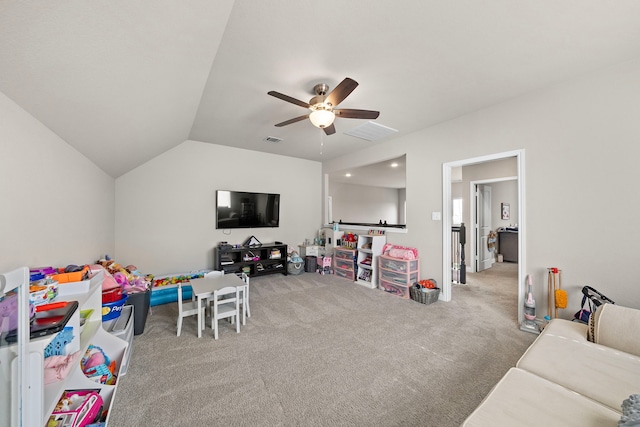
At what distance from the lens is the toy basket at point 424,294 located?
3438 mm

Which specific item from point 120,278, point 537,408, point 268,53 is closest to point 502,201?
point 537,408

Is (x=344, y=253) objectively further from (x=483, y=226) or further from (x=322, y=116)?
(x=483, y=226)

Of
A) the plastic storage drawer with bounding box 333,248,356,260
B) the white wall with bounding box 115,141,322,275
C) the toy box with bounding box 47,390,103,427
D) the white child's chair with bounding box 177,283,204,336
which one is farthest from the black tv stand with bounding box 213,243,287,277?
the toy box with bounding box 47,390,103,427

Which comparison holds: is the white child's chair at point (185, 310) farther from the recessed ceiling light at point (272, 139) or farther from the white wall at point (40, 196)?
the recessed ceiling light at point (272, 139)

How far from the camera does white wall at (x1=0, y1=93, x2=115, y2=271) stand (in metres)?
1.30

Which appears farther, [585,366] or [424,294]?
[424,294]

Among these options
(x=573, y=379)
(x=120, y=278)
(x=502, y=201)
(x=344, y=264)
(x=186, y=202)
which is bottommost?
(x=344, y=264)

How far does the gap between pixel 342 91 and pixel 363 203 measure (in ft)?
26.9

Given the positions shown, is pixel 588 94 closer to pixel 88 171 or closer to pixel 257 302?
pixel 257 302

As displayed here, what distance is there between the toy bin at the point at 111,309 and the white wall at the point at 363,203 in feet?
24.3

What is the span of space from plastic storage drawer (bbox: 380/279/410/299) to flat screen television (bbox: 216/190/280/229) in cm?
266

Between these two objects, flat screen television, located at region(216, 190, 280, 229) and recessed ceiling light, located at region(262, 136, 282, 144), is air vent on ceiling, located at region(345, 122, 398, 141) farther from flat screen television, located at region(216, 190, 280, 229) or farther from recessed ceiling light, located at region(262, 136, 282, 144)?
flat screen television, located at region(216, 190, 280, 229)

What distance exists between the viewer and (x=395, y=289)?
3928 mm

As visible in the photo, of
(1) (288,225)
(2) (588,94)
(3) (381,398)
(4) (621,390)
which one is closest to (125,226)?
(1) (288,225)
